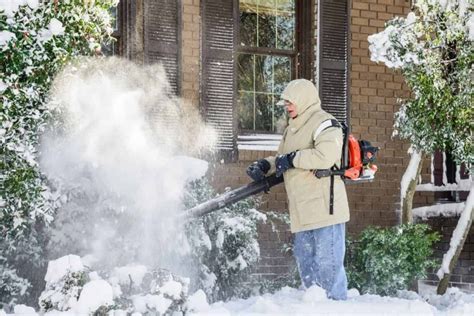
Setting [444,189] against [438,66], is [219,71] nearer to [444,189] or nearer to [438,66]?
[438,66]

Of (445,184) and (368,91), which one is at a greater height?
(368,91)

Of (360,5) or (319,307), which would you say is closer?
(319,307)

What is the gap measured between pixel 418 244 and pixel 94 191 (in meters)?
3.18

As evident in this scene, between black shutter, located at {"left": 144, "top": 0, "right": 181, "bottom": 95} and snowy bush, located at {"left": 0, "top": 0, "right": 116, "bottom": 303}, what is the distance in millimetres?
2717

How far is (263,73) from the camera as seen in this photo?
395 inches

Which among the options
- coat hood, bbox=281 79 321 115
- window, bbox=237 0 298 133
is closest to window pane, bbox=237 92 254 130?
window, bbox=237 0 298 133

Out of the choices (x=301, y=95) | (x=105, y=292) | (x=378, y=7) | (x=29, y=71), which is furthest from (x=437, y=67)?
(x=105, y=292)

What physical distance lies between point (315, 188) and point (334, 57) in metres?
3.51

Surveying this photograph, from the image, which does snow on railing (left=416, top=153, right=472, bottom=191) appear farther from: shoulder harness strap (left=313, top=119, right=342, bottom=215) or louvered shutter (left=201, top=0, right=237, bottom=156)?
shoulder harness strap (left=313, top=119, right=342, bottom=215)

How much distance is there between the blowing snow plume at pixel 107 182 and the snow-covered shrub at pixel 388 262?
1.93 meters

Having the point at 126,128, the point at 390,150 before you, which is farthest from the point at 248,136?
the point at 126,128

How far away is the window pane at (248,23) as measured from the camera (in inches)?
389

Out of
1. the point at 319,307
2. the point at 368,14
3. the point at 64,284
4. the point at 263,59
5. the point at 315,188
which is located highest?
the point at 368,14

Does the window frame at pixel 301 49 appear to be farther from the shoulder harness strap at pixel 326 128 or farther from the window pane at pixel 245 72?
the shoulder harness strap at pixel 326 128
